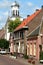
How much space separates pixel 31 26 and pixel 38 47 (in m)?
11.6

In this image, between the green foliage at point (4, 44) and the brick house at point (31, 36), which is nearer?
the brick house at point (31, 36)

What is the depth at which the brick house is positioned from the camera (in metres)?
48.6

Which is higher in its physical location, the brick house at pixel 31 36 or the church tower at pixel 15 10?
the church tower at pixel 15 10

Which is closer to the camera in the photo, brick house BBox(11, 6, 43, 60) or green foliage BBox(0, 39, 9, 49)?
brick house BBox(11, 6, 43, 60)

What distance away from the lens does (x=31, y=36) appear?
53844 millimetres

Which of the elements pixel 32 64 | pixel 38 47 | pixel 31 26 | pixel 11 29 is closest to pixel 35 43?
pixel 38 47

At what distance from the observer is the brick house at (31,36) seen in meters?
48.6

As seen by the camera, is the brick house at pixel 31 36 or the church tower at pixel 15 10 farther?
the church tower at pixel 15 10

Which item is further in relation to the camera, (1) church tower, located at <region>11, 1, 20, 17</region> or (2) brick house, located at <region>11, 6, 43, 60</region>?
(1) church tower, located at <region>11, 1, 20, 17</region>

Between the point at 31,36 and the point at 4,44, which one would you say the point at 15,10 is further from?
the point at 31,36

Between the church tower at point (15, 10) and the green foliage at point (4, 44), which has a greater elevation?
the church tower at point (15, 10)

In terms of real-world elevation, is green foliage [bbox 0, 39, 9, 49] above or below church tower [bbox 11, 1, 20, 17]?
below

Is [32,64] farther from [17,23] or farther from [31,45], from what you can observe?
[17,23]

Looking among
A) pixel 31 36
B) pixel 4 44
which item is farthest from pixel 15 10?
pixel 31 36
